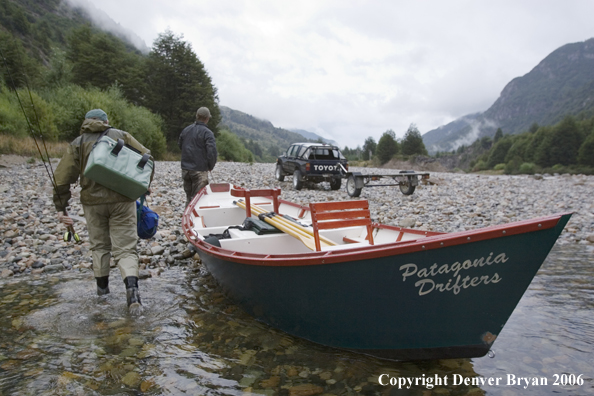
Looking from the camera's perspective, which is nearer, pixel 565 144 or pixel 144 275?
pixel 144 275

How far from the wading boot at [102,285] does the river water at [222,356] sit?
3.5 inches

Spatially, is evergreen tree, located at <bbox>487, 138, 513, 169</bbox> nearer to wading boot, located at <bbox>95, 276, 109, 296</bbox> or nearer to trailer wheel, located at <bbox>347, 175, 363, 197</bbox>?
trailer wheel, located at <bbox>347, 175, 363, 197</bbox>

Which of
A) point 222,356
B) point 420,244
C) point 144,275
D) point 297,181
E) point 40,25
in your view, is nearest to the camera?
point 420,244

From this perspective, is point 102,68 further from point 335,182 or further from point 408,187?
point 408,187

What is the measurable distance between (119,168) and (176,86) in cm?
3688

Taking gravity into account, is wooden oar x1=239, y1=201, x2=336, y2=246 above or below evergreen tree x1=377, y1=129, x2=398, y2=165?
below

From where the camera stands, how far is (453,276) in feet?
8.94

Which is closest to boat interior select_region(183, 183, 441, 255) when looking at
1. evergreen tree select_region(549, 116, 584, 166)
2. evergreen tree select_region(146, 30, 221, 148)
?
evergreen tree select_region(146, 30, 221, 148)

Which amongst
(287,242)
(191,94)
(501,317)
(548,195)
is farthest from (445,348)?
A: (191,94)

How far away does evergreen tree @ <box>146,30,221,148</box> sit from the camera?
36.3m

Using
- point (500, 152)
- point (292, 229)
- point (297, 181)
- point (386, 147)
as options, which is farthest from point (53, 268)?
point (500, 152)

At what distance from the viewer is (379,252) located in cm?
271

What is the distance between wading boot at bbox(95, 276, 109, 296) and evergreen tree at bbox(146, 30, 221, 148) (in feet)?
109

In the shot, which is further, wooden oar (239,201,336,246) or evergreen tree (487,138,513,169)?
evergreen tree (487,138,513,169)
